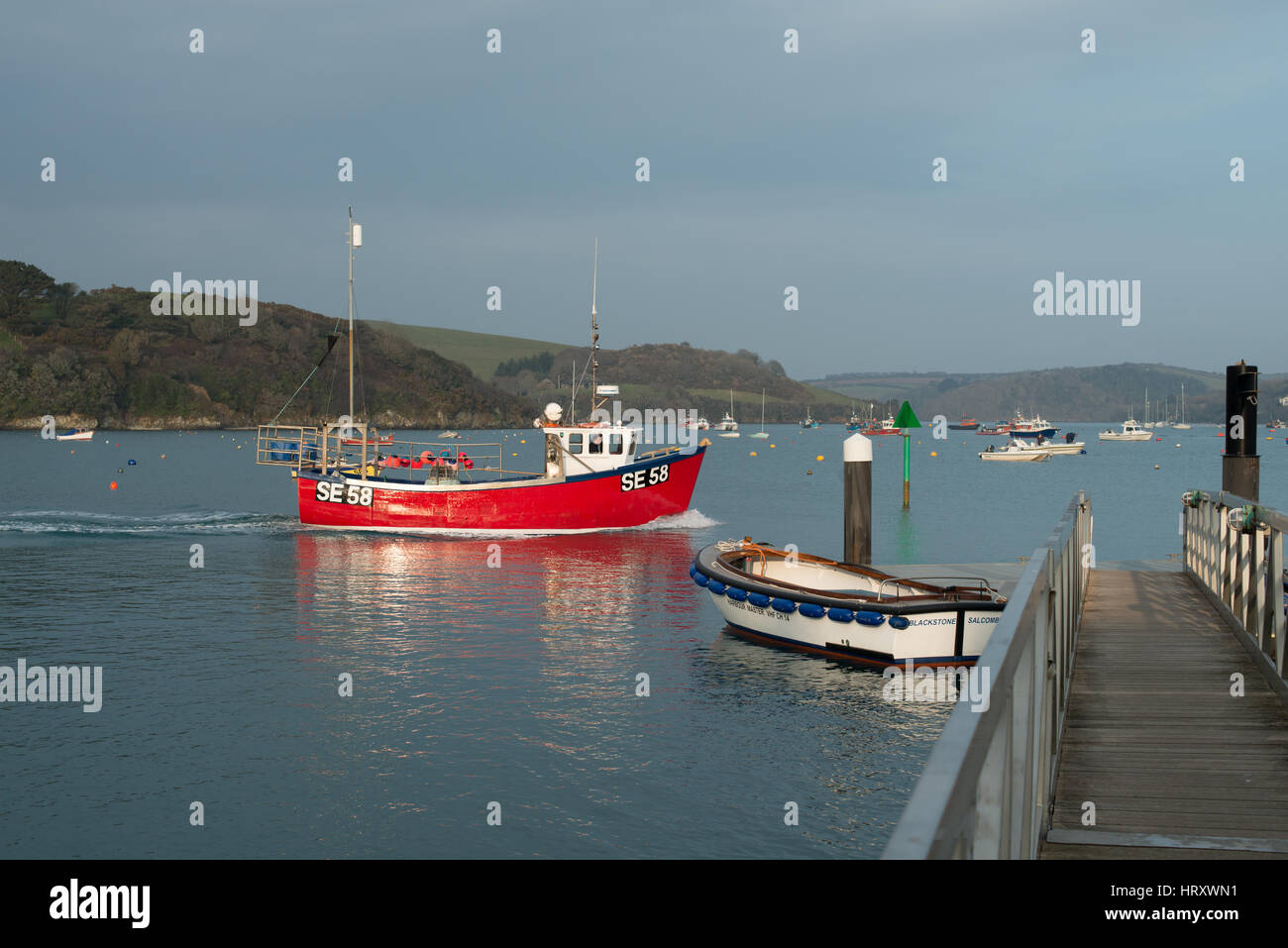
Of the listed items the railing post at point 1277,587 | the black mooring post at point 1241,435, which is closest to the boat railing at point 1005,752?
the railing post at point 1277,587

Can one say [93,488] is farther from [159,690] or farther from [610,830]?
[610,830]

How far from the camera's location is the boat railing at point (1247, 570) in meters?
8.45

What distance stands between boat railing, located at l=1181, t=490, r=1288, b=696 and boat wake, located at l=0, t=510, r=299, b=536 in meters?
33.2

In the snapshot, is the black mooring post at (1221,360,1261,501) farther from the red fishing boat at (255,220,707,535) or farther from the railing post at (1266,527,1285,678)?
the red fishing boat at (255,220,707,535)

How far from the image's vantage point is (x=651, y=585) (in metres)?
26.6

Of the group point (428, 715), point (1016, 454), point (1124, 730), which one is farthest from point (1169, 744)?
point (1016, 454)

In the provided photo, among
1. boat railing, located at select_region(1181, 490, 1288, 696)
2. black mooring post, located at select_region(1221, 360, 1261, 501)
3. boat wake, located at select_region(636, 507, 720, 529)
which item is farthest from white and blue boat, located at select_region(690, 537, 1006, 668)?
boat wake, located at select_region(636, 507, 720, 529)

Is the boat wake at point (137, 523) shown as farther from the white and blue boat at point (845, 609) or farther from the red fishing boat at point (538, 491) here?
the white and blue boat at point (845, 609)

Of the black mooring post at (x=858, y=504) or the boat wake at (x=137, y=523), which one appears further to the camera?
the boat wake at (x=137, y=523)

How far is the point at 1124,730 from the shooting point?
310 inches

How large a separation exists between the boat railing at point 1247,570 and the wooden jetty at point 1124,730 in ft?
0.09

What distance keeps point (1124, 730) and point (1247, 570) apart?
3477mm

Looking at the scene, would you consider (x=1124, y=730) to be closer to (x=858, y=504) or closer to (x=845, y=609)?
(x=845, y=609)
